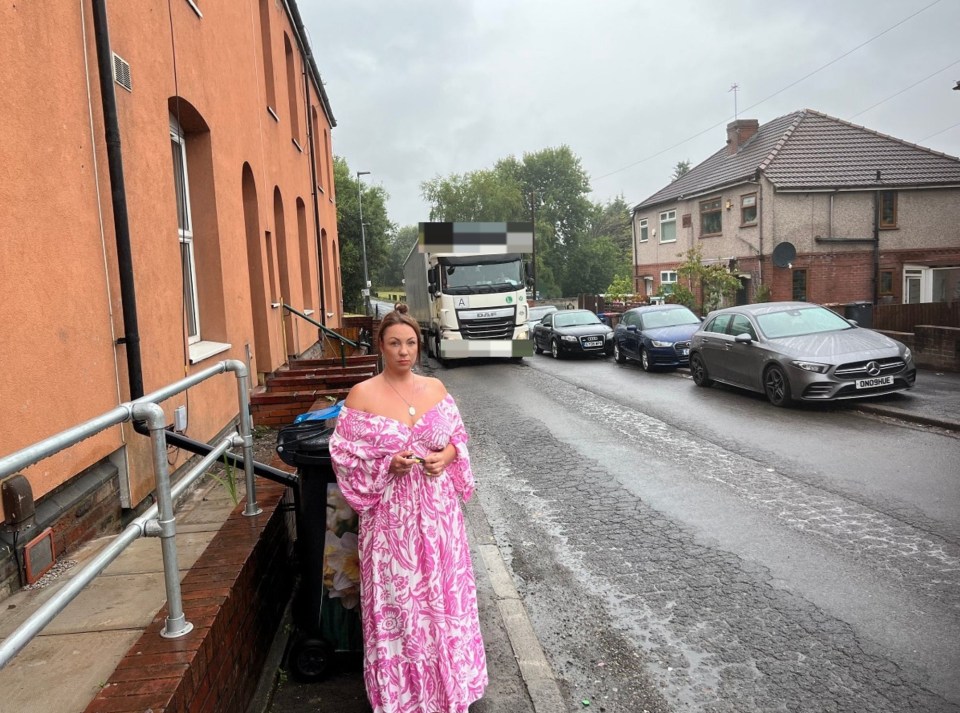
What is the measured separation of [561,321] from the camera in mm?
22109

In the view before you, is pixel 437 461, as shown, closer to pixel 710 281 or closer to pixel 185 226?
pixel 185 226

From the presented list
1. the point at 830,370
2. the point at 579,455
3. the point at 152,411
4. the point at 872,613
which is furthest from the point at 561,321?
the point at 152,411

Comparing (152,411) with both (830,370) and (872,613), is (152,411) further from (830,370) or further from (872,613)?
(830,370)

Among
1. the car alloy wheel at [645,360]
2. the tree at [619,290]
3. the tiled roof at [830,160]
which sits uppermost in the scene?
the tiled roof at [830,160]

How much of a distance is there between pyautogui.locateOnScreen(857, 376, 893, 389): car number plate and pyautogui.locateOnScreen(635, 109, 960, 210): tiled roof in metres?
18.5

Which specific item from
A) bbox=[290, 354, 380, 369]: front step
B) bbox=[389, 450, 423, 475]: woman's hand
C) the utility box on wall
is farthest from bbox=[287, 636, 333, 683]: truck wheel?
bbox=[290, 354, 380, 369]: front step

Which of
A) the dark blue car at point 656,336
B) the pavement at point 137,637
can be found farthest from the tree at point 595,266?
the pavement at point 137,637

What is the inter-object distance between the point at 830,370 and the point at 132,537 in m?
10.1

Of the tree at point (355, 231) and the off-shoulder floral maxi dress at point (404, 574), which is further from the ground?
the tree at point (355, 231)

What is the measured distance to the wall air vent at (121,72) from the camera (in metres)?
4.80

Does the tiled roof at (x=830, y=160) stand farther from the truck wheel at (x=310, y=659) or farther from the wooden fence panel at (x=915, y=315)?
the truck wheel at (x=310, y=659)

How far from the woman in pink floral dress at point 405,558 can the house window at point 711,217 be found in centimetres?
2984

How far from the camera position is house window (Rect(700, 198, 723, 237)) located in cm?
3059

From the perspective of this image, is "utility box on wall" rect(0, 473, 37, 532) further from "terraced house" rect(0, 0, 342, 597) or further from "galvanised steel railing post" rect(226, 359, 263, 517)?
"galvanised steel railing post" rect(226, 359, 263, 517)
